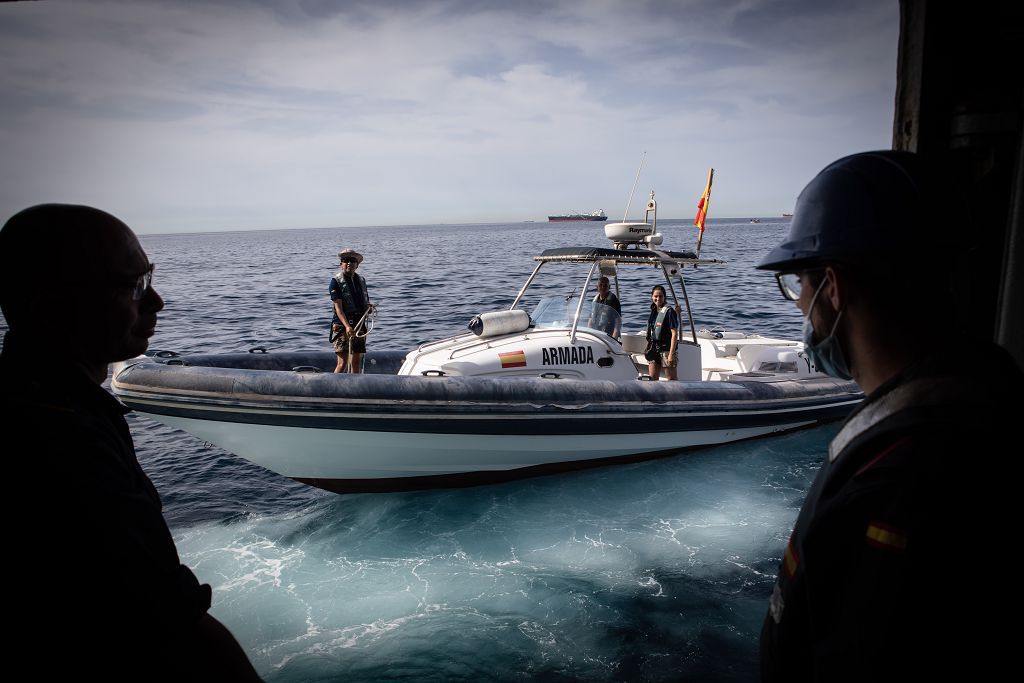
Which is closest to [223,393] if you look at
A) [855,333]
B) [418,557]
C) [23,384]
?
[418,557]

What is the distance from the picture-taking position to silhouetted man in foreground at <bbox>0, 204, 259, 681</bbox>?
0.94m

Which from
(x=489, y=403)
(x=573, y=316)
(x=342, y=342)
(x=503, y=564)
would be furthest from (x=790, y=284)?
(x=342, y=342)

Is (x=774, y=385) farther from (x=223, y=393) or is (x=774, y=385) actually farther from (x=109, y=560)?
(x=109, y=560)

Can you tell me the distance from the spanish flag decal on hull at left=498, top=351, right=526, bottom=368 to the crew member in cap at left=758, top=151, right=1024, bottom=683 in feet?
18.3

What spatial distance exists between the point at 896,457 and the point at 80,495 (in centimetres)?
129

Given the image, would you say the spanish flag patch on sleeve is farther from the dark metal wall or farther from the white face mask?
the dark metal wall

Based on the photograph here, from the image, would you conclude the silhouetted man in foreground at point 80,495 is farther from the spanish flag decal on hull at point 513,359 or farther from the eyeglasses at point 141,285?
the spanish flag decal on hull at point 513,359

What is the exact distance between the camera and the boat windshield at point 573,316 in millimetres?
7305

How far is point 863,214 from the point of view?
113cm

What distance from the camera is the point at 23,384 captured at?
1.11 meters

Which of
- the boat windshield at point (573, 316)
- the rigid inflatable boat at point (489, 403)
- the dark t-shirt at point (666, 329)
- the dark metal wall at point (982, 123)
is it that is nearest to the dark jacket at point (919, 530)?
the dark metal wall at point (982, 123)

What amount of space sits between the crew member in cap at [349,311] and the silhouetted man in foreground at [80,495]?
21.0 feet

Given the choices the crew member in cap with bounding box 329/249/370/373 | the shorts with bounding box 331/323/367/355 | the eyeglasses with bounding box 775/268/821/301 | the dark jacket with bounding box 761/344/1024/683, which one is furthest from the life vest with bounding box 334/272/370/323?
the dark jacket with bounding box 761/344/1024/683

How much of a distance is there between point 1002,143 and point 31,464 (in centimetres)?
273
